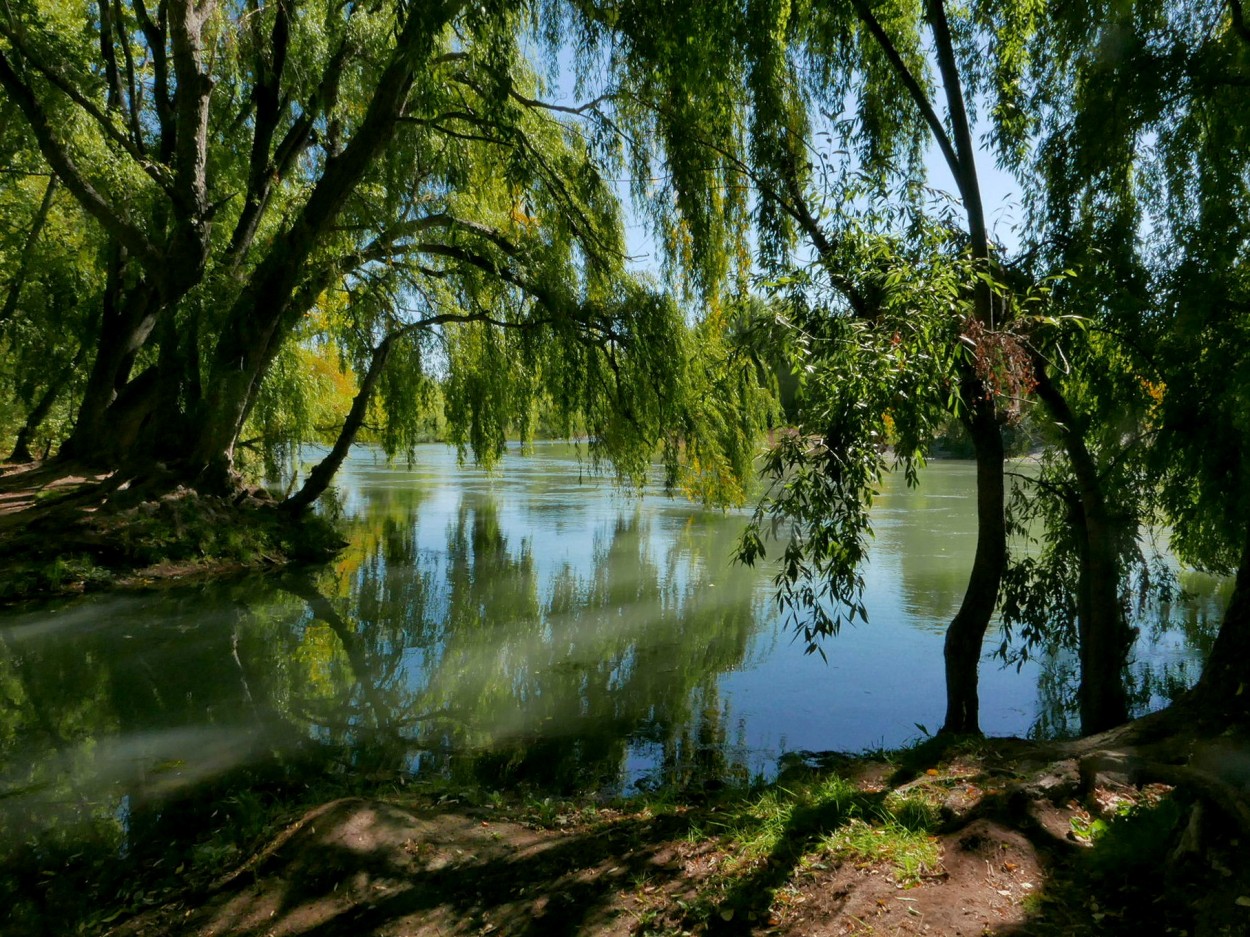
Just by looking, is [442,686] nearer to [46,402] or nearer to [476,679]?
[476,679]

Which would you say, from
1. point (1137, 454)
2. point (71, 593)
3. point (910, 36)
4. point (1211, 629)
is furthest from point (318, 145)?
point (1211, 629)

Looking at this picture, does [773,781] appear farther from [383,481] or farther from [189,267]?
[383,481]

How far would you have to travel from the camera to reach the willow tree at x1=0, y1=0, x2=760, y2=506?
7.80m

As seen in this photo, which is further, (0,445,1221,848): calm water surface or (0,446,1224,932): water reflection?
(0,445,1221,848): calm water surface

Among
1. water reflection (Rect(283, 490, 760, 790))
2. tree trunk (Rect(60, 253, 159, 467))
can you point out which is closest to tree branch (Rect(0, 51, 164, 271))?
tree trunk (Rect(60, 253, 159, 467))

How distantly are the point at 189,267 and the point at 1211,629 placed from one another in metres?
9.77

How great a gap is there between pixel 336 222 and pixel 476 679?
5.63 metres

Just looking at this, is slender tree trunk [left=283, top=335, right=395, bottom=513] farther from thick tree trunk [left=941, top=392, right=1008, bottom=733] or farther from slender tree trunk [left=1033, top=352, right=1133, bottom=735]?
slender tree trunk [left=1033, top=352, right=1133, bottom=735]

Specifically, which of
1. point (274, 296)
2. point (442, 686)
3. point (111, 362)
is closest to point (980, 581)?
point (442, 686)

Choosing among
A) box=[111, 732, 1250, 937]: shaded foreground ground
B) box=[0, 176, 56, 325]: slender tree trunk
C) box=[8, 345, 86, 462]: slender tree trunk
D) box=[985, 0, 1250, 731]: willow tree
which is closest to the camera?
box=[111, 732, 1250, 937]: shaded foreground ground

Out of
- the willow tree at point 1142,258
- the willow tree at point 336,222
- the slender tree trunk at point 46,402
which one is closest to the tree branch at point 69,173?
the willow tree at point 336,222

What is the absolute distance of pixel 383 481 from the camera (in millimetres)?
23281

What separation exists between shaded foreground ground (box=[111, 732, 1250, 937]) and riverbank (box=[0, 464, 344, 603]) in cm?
655

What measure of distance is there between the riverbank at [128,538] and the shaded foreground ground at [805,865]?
6546 mm
